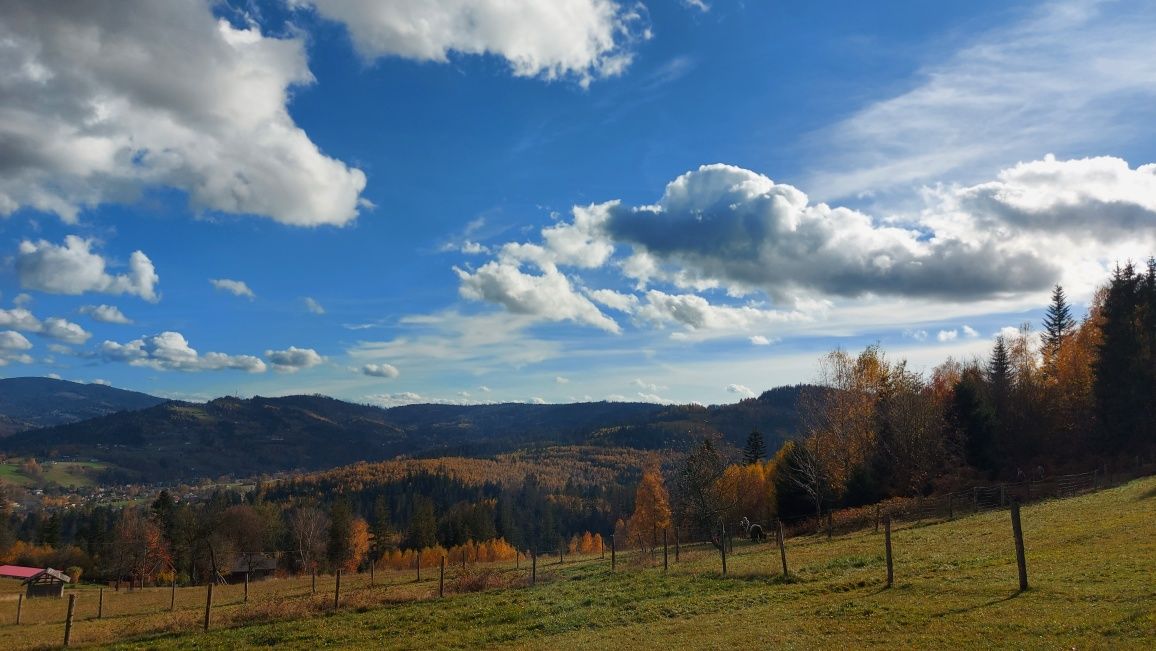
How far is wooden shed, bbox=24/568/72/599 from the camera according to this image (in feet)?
208

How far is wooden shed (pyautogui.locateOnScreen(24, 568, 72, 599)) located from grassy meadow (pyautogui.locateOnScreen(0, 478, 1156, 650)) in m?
38.6

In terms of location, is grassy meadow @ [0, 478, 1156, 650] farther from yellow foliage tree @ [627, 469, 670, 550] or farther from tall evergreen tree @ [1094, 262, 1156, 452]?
yellow foliage tree @ [627, 469, 670, 550]

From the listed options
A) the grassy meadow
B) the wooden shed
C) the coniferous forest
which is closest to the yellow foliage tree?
the coniferous forest

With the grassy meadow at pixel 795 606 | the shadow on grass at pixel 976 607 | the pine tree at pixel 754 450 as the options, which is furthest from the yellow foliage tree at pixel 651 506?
the shadow on grass at pixel 976 607

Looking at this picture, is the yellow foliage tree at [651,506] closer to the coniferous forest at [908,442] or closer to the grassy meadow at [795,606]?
the coniferous forest at [908,442]

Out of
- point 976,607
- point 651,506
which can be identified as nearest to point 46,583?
point 651,506

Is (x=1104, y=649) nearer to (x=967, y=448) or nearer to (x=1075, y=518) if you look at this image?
(x=1075, y=518)

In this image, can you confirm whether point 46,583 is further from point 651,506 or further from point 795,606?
point 795,606

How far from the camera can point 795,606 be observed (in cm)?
1941

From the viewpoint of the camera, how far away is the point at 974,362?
7919cm

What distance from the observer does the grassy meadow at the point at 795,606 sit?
14391mm

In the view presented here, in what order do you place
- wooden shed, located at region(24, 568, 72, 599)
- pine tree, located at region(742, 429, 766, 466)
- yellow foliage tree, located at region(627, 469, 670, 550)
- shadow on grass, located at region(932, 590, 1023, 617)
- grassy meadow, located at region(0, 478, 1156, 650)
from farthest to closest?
pine tree, located at region(742, 429, 766, 466) → yellow foliage tree, located at region(627, 469, 670, 550) → wooden shed, located at region(24, 568, 72, 599) → shadow on grass, located at region(932, 590, 1023, 617) → grassy meadow, located at region(0, 478, 1156, 650)

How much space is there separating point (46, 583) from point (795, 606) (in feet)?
260

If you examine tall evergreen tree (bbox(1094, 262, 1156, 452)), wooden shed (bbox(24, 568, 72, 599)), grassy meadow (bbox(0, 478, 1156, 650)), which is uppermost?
tall evergreen tree (bbox(1094, 262, 1156, 452))
